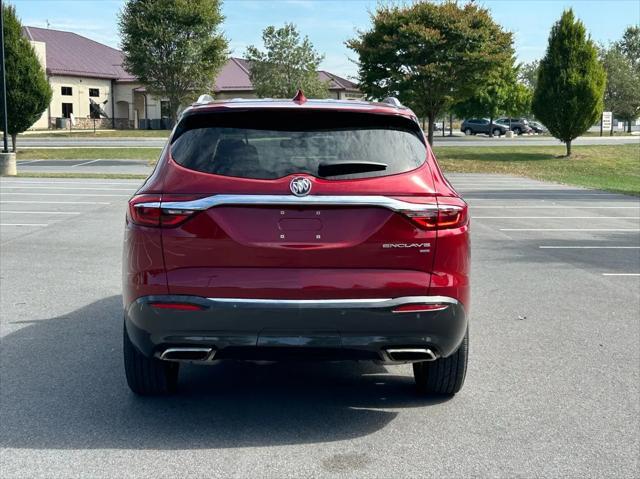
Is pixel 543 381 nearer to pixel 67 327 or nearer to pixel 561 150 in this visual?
pixel 67 327

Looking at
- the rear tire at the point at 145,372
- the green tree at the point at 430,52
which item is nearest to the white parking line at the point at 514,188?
the green tree at the point at 430,52

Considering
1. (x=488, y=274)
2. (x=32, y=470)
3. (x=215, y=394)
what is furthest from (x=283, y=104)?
(x=488, y=274)

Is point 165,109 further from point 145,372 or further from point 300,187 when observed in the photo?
point 300,187

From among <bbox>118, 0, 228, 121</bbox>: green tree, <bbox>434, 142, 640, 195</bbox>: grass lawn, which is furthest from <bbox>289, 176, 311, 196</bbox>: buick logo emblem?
<bbox>118, 0, 228, 121</bbox>: green tree

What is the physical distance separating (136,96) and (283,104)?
70.1 meters

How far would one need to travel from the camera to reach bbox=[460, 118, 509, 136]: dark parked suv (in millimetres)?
70312

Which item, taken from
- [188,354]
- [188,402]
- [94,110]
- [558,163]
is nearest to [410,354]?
[188,354]

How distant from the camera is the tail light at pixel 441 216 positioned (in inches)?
172

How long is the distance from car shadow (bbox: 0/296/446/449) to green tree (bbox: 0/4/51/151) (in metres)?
31.8

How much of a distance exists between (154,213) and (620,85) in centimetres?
6624

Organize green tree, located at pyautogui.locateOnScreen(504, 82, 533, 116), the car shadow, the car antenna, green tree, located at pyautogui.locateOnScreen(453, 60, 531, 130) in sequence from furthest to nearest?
green tree, located at pyautogui.locateOnScreen(504, 82, 533, 116) < green tree, located at pyautogui.locateOnScreen(453, 60, 531, 130) < the car antenna < the car shadow

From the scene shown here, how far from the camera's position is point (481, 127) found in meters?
71.1

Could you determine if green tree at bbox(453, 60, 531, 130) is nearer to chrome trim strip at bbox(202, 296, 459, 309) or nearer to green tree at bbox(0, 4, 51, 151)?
green tree at bbox(0, 4, 51, 151)

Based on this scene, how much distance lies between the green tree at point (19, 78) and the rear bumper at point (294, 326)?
3404 centimetres
